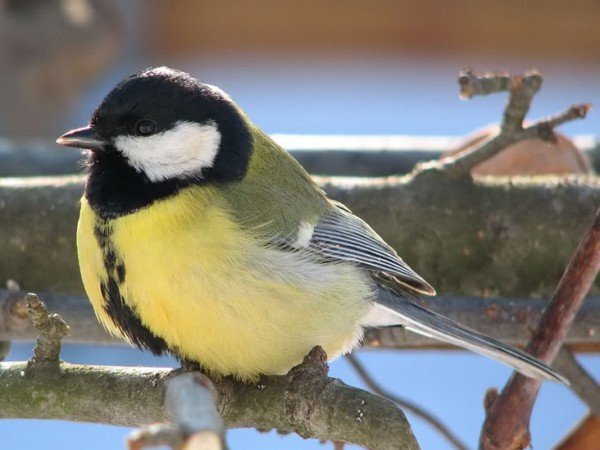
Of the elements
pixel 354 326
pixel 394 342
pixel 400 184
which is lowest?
pixel 394 342

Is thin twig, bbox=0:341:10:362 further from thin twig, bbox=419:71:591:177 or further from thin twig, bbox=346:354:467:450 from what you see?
thin twig, bbox=419:71:591:177

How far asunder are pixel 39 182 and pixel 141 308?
25.2 inches

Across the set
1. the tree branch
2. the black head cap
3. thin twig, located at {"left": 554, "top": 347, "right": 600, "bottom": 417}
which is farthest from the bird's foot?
thin twig, located at {"left": 554, "top": 347, "right": 600, "bottom": 417}

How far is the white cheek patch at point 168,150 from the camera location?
1468mm

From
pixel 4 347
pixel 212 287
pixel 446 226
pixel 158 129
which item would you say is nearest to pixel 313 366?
pixel 212 287

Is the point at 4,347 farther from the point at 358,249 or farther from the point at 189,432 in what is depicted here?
the point at 189,432

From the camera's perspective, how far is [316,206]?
1.63m

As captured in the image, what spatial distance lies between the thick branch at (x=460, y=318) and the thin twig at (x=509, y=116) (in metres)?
0.26

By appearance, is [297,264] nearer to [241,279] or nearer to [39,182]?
[241,279]

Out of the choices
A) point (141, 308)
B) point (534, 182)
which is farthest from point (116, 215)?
point (534, 182)

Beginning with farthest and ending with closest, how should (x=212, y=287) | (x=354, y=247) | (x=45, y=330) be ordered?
(x=354, y=247), (x=212, y=287), (x=45, y=330)

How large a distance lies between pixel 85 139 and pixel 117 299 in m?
0.24

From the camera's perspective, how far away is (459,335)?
1.56m

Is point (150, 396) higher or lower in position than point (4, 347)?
higher
